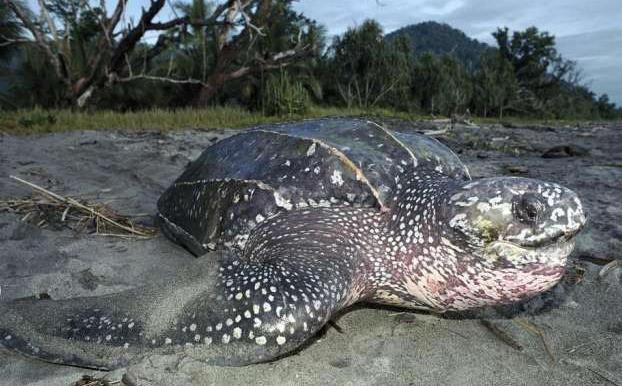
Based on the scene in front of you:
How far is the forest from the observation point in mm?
11234

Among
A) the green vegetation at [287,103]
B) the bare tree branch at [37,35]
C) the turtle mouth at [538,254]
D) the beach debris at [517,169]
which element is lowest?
the beach debris at [517,169]

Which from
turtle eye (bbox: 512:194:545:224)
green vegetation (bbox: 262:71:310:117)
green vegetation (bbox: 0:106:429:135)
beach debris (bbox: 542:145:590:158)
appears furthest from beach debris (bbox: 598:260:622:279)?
green vegetation (bbox: 262:71:310:117)

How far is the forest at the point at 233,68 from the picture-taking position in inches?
442

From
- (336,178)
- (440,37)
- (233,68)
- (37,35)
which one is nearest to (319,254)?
(336,178)

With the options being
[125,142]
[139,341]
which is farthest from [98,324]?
[125,142]

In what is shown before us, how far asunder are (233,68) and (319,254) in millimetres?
15320

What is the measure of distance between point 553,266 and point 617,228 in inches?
58.5

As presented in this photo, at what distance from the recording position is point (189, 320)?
1.45m

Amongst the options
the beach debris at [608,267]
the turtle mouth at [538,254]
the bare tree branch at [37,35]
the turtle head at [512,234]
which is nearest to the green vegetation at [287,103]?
the bare tree branch at [37,35]

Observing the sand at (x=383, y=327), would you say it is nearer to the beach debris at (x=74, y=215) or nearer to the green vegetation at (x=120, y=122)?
the beach debris at (x=74, y=215)

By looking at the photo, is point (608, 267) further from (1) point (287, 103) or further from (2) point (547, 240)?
(1) point (287, 103)

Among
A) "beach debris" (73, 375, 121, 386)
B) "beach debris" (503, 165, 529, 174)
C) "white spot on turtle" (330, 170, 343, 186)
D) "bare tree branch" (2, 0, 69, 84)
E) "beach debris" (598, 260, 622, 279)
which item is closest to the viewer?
"beach debris" (73, 375, 121, 386)

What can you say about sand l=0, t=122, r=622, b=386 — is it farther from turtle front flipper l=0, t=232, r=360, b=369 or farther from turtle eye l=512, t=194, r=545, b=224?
turtle eye l=512, t=194, r=545, b=224

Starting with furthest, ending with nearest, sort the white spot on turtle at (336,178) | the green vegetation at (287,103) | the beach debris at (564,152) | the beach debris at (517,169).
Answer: the green vegetation at (287,103) → the beach debris at (564,152) → the beach debris at (517,169) → the white spot on turtle at (336,178)
